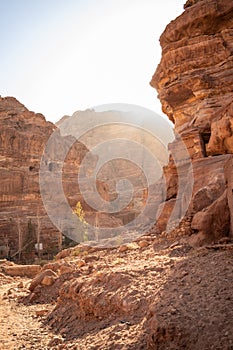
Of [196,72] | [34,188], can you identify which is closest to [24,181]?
[34,188]

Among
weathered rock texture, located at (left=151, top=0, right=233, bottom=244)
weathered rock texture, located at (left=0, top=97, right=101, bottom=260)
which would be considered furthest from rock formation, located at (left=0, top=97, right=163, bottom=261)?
weathered rock texture, located at (left=151, top=0, right=233, bottom=244)

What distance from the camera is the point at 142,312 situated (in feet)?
17.2

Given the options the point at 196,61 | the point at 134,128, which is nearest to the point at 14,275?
the point at 196,61

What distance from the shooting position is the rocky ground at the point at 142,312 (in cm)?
385

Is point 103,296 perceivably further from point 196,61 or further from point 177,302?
point 196,61

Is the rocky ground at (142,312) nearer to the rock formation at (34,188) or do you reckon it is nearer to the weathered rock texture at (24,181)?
the rock formation at (34,188)

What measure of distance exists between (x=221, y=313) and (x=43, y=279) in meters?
8.69

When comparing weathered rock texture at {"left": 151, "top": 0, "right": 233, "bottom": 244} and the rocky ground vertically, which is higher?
weathered rock texture at {"left": 151, "top": 0, "right": 233, "bottom": 244}

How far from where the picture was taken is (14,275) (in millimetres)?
20000

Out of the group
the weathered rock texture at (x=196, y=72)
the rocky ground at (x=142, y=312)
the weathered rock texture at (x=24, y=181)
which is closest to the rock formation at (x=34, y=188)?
the weathered rock texture at (x=24, y=181)

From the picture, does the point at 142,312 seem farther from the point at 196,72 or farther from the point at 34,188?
the point at 34,188

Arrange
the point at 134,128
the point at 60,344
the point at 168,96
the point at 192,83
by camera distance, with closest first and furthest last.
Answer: the point at 60,344 < the point at 192,83 < the point at 168,96 < the point at 134,128

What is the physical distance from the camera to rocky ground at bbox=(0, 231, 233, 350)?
385cm

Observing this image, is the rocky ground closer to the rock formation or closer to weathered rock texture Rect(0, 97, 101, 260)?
the rock formation
